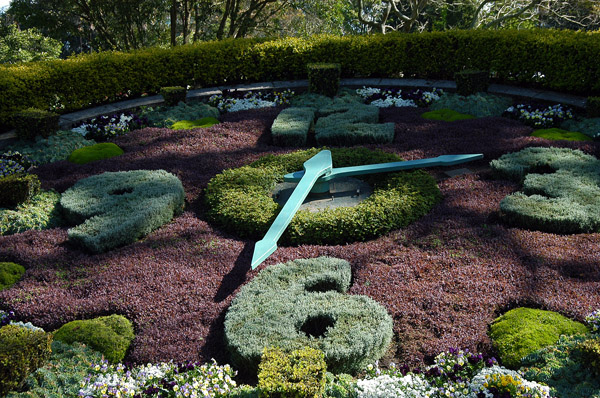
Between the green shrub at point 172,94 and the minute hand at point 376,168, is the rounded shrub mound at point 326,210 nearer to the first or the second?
the minute hand at point 376,168

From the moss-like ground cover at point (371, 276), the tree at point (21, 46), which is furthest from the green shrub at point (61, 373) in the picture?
the tree at point (21, 46)

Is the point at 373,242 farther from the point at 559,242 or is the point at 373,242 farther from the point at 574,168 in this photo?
the point at 574,168

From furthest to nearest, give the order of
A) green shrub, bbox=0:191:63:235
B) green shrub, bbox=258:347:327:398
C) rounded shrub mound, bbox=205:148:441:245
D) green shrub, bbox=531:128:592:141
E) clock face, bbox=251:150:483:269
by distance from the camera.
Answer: green shrub, bbox=531:128:592:141
green shrub, bbox=0:191:63:235
rounded shrub mound, bbox=205:148:441:245
clock face, bbox=251:150:483:269
green shrub, bbox=258:347:327:398

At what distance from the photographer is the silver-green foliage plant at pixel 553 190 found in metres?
5.45

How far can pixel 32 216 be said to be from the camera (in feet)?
20.7

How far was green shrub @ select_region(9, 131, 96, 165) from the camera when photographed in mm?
8586

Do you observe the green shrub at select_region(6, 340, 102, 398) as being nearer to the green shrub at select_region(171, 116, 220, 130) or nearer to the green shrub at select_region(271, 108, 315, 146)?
the green shrub at select_region(271, 108, 315, 146)

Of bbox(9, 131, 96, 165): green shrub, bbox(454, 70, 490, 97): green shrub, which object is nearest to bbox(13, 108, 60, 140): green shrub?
bbox(9, 131, 96, 165): green shrub

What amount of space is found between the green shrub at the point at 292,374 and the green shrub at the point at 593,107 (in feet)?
24.9

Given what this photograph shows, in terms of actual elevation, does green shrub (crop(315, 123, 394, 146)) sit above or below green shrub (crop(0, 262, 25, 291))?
above

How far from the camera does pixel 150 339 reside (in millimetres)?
4289

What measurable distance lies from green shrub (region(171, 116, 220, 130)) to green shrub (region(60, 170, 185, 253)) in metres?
2.83

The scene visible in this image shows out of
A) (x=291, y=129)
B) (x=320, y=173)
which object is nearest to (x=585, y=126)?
(x=291, y=129)

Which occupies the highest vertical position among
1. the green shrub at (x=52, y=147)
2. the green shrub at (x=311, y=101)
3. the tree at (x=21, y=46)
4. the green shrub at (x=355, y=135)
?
the tree at (x=21, y=46)
